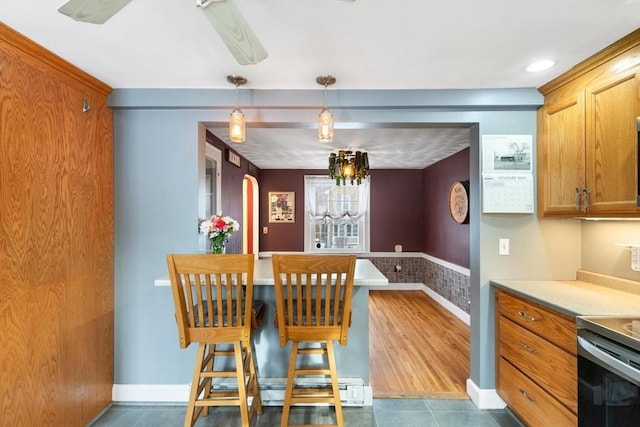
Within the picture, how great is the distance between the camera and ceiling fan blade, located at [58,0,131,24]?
3.14 feet

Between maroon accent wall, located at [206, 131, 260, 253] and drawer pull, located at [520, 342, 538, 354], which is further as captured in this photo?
maroon accent wall, located at [206, 131, 260, 253]

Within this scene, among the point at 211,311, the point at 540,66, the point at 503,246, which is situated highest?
the point at 540,66

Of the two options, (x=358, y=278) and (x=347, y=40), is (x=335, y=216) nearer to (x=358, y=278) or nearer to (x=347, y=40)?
(x=358, y=278)

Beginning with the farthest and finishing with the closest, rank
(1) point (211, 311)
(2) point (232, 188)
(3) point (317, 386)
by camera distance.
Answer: (2) point (232, 188)
(3) point (317, 386)
(1) point (211, 311)

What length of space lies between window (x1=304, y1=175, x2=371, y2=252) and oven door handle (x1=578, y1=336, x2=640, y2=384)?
432 cm

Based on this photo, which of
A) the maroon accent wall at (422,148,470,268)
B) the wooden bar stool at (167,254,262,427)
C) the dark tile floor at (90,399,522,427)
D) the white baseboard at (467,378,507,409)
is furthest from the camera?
the maroon accent wall at (422,148,470,268)

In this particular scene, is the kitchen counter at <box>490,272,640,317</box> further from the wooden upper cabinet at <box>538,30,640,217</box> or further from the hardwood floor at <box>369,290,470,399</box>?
the hardwood floor at <box>369,290,470,399</box>

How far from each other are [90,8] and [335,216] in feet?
16.1

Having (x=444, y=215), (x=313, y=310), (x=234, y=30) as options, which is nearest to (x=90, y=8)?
(x=234, y=30)

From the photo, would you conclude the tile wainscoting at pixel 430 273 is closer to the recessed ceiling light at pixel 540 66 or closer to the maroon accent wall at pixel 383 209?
the maroon accent wall at pixel 383 209

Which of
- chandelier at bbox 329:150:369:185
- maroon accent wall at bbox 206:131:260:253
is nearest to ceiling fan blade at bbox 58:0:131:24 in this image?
maroon accent wall at bbox 206:131:260:253

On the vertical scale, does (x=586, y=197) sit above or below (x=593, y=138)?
below

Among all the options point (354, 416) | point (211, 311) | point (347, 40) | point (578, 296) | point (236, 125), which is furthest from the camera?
point (354, 416)

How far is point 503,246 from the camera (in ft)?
7.29
